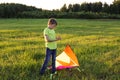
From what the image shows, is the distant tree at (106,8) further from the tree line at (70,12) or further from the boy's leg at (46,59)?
the boy's leg at (46,59)

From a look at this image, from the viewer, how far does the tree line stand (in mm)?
71062

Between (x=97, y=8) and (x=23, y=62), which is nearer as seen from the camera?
(x=23, y=62)

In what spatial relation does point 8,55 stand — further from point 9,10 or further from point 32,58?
point 9,10

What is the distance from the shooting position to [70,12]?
7444cm

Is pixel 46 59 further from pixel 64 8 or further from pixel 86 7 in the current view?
pixel 64 8

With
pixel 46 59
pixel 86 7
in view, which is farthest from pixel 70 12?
pixel 46 59

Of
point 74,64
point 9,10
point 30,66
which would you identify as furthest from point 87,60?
point 9,10

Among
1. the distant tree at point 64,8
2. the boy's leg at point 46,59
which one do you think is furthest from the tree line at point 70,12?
the boy's leg at point 46,59

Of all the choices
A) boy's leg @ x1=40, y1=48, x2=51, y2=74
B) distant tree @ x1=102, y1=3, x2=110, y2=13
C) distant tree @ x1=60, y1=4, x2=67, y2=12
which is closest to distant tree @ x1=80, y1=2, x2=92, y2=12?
distant tree @ x1=102, y1=3, x2=110, y2=13

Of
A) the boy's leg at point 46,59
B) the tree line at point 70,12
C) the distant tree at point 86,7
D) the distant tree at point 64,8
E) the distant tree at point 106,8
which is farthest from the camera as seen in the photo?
the distant tree at point 64,8

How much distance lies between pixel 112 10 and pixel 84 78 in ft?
240

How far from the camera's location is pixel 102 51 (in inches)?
455

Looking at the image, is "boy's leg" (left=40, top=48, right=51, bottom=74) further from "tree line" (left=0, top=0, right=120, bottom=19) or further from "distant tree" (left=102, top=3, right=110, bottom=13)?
"distant tree" (left=102, top=3, right=110, bottom=13)

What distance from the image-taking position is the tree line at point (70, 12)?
71062 mm
